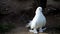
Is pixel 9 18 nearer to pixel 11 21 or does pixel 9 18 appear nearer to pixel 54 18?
pixel 11 21

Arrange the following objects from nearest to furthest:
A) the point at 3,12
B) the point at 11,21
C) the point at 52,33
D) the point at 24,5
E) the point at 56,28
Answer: the point at 52,33, the point at 56,28, the point at 11,21, the point at 3,12, the point at 24,5

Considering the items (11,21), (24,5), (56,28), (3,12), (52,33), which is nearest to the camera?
(52,33)

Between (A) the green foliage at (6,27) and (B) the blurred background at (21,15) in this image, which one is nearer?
(A) the green foliage at (6,27)

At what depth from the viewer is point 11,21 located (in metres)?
7.16

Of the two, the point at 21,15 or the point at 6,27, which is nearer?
the point at 6,27

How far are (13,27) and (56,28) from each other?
3.96 feet

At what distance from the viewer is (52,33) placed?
5.86 m

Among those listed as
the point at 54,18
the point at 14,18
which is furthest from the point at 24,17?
the point at 54,18

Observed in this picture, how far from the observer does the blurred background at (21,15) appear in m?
6.24

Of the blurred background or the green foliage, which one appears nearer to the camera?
the green foliage

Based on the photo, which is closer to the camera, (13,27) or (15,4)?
(13,27)

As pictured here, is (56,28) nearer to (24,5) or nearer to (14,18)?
(14,18)

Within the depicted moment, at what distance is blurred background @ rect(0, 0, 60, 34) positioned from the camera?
6239mm

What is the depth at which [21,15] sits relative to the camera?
25.1ft
